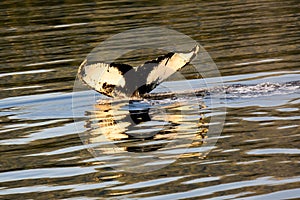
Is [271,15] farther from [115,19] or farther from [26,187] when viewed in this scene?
[26,187]

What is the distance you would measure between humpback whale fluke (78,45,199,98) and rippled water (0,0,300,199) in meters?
0.33

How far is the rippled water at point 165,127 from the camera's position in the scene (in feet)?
29.9

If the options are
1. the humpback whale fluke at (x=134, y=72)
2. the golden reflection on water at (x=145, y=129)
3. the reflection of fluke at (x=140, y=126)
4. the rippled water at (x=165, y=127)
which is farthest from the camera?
the humpback whale fluke at (x=134, y=72)

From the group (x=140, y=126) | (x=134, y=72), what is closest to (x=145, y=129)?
(x=140, y=126)

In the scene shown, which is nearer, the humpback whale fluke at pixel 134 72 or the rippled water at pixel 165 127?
the rippled water at pixel 165 127

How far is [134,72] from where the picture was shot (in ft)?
43.9

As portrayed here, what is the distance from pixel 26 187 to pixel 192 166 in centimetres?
178

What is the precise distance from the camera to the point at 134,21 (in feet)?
81.0

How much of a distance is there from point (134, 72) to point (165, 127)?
1.76 meters

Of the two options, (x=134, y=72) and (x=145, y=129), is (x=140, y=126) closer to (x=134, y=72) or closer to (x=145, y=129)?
(x=145, y=129)

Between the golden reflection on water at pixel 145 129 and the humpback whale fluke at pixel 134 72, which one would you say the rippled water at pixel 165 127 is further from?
the humpback whale fluke at pixel 134 72

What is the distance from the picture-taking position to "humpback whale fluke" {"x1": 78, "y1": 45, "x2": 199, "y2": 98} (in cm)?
1338

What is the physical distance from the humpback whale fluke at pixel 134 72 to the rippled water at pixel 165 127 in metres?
0.33

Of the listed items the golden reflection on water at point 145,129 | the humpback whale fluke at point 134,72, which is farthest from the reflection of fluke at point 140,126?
the humpback whale fluke at point 134,72
